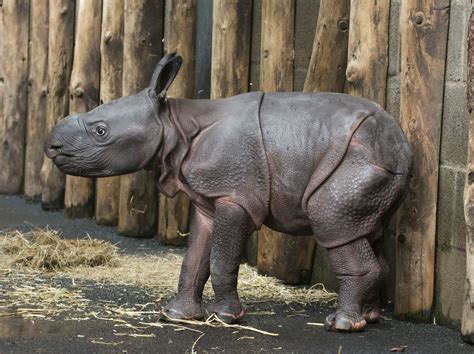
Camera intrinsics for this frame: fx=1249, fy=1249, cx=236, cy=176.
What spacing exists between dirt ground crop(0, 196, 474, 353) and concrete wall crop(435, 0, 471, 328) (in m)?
0.21

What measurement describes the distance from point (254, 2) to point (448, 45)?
7.74 ft

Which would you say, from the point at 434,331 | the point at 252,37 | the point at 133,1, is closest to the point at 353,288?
the point at 434,331

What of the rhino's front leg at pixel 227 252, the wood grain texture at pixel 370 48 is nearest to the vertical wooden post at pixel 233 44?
the wood grain texture at pixel 370 48

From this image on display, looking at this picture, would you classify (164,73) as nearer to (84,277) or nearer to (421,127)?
(421,127)

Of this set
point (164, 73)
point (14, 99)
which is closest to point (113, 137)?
point (164, 73)

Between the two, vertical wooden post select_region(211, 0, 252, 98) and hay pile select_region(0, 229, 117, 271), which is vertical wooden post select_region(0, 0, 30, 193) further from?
vertical wooden post select_region(211, 0, 252, 98)

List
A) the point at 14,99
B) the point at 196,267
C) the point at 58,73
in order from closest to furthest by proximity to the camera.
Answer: the point at 196,267 → the point at 58,73 → the point at 14,99

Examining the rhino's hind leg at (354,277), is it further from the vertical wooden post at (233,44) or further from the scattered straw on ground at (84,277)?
the vertical wooden post at (233,44)

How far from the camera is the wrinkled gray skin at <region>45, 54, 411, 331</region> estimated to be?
6523 millimetres

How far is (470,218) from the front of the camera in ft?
20.3

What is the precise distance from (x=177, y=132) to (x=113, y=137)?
1.13ft

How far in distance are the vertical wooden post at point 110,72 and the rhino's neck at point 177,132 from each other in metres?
3.44

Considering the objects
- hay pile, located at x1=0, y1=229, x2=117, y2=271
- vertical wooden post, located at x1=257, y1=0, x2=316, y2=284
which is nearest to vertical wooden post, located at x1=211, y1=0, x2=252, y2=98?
vertical wooden post, located at x1=257, y1=0, x2=316, y2=284

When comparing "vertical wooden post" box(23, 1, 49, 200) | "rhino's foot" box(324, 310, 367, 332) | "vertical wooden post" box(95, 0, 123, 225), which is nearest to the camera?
"rhino's foot" box(324, 310, 367, 332)
